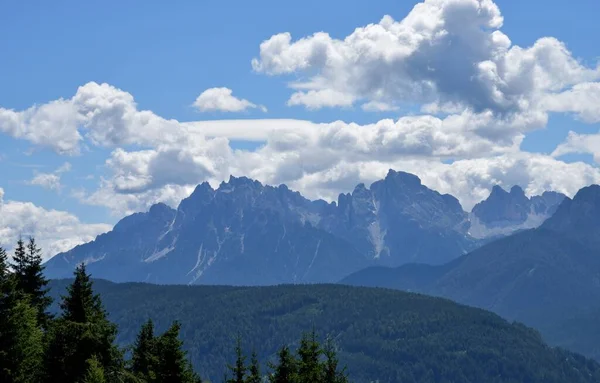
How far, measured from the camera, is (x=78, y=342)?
5775 centimetres

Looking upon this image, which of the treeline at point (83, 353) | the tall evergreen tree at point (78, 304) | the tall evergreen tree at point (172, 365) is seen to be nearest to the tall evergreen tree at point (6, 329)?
the treeline at point (83, 353)

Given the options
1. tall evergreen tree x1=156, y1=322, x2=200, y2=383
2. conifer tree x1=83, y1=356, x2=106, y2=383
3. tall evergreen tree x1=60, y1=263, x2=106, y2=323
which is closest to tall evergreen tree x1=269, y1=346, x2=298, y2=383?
tall evergreen tree x1=156, y1=322, x2=200, y2=383

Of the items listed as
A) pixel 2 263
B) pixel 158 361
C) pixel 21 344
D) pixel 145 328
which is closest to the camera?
pixel 158 361

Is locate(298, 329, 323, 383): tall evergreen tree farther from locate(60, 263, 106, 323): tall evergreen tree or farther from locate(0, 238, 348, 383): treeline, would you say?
locate(60, 263, 106, 323): tall evergreen tree

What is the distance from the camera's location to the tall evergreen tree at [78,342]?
57.3m

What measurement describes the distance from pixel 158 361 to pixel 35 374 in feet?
31.0

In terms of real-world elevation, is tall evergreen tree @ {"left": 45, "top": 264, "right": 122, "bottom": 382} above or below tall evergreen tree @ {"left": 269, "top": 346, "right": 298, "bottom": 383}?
above

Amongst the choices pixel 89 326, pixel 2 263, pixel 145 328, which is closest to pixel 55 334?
pixel 89 326

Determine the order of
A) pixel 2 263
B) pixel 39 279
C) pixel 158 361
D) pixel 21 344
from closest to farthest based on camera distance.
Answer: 1. pixel 158 361
2. pixel 21 344
3. pixel 2 263
4. pixel 39 279

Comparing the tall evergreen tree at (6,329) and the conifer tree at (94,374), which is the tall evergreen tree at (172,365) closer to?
the conifer tree at (94,374)

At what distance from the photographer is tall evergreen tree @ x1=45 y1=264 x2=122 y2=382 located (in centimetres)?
5734

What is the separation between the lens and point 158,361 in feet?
172

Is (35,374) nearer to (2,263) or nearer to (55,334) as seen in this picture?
(55,334)

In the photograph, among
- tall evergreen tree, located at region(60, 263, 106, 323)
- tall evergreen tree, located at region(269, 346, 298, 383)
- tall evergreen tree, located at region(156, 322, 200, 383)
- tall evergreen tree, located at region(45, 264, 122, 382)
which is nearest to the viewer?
tall evergreen tree, located at region(156, 322, 200, 383)
